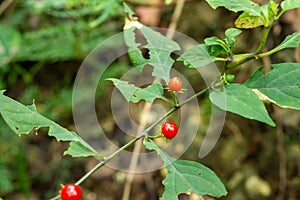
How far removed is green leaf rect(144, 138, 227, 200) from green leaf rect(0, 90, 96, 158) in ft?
0.51

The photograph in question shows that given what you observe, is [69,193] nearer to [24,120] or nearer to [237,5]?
[24,120]

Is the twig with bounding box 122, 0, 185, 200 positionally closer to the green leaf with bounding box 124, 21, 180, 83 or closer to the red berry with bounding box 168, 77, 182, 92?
the green leaf with bounding box 124, 21, 180, 83

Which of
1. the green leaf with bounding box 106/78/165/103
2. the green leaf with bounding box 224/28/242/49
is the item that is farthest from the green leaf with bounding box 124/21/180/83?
the green leaf with bounding box 224/28/242/49

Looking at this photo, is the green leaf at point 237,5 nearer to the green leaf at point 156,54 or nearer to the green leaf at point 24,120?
the green leaf at point 156,54

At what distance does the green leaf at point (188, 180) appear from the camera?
2.84 feet

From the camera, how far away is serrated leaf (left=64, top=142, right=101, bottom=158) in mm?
859

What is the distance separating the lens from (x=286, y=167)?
6.63 feet

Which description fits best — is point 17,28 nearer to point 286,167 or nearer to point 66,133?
point 286,167

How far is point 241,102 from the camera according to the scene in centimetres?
81

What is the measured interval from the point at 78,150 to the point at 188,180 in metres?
0.22

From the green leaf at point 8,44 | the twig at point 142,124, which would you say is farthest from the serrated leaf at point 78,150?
the green leaf at point 8,44

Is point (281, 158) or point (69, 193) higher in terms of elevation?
point (69, 193)

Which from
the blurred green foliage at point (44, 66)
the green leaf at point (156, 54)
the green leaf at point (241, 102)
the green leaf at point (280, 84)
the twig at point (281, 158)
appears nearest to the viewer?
the green leaf at point (241, 102)

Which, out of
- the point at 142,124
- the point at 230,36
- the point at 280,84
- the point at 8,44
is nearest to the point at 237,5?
the point at 230,36
